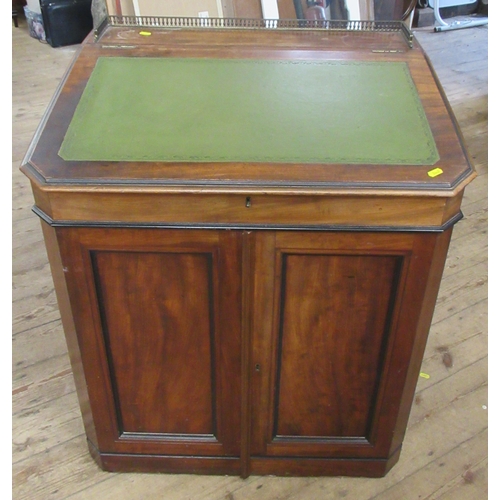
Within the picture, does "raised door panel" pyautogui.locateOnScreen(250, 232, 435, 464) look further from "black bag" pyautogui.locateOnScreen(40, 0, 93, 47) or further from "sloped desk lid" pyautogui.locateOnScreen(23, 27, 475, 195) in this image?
"black bag" pyautogui.locateOnScreen(40, 0, 93, 47)

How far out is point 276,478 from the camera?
1.74 metres

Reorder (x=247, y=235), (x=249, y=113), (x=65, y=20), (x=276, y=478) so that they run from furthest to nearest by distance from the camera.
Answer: (x=65, y=20) < (x=276, y=478) < (x=249, y=113) < (x=247, y=235)

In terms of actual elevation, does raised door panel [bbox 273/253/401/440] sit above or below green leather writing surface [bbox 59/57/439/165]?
below

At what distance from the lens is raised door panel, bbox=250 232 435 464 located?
1.33m

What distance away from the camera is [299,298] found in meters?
1.41

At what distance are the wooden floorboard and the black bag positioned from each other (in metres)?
1.68

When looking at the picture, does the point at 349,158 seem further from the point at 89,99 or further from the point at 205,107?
the point at 89,99

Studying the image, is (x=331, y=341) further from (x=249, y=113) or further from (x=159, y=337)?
(x=249, y=113)

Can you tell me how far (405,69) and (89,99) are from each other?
2.55 ft

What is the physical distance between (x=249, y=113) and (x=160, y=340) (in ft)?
1.88

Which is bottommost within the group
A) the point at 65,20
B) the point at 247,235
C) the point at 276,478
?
the point at 276,478

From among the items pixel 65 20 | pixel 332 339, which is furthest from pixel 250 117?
pixel 65 20

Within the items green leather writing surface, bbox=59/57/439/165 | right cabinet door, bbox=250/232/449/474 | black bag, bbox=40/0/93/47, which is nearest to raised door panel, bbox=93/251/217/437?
right cabinet door, bbox=250/232/449/474

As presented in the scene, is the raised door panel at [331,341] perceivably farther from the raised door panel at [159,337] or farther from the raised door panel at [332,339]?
the raised door panel at [159,337]
